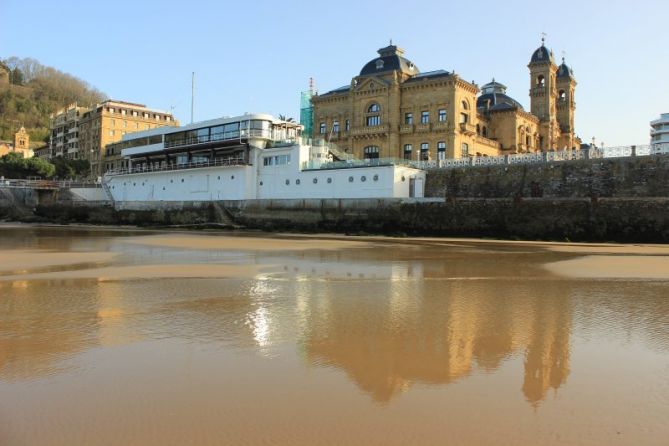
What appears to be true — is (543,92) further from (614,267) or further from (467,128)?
(614,267)

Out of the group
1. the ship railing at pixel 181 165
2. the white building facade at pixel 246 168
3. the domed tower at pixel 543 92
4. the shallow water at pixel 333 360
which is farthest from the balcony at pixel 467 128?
the shallow water at pixel 333 360

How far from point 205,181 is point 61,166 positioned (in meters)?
44.8

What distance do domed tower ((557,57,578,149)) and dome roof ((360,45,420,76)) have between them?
28.6 m

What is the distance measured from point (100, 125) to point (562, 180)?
3459 inches

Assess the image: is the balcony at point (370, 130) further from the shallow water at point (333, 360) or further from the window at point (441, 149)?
the shallow water at point (333, 360)

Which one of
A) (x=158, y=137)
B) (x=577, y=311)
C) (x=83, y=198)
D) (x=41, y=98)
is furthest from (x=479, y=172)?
(x=41, y=98)

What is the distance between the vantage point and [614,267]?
64.6ft

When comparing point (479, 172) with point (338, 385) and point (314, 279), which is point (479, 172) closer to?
point (314, 279)

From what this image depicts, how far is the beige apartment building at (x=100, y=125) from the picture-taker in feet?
318

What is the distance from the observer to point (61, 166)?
85.8m

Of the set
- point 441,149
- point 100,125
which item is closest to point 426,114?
point 441,149

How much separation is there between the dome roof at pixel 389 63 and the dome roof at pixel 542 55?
18.5 m

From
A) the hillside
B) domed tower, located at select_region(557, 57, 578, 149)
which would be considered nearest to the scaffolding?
domed tower, located at select_region(557, 57, 578, 149)

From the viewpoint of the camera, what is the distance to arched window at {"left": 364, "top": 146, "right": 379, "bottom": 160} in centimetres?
5797
